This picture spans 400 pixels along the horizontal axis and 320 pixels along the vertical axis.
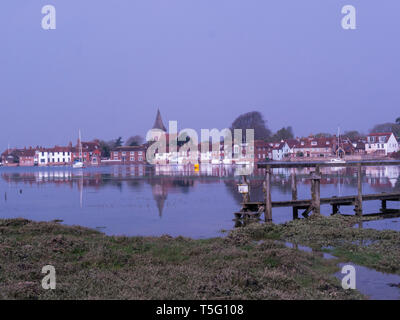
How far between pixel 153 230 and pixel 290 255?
473 inches

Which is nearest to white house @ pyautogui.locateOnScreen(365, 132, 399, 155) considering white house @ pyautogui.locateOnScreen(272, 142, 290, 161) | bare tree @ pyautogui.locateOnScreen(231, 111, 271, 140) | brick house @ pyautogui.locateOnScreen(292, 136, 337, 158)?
→ brick house @ pyautogui.locateOnScreen(292, 136, 337, 158)

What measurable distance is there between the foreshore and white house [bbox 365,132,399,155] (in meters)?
137

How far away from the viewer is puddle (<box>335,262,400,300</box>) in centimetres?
1098

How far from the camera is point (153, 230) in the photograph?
24500 millimetres

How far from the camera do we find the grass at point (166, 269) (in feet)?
33.6

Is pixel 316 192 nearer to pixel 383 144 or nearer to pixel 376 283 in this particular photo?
pixel 376 283

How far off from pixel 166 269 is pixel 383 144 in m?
148

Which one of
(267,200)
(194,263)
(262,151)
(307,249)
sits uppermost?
(262,151)

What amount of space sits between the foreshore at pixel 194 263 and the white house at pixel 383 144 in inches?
5380

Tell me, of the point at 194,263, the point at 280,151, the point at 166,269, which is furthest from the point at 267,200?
the point at 280,151

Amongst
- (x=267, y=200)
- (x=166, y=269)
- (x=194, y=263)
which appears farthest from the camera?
(x=267, y=200)

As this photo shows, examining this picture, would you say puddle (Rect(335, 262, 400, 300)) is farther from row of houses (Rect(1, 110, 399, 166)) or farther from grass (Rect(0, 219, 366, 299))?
row of houses (Rect(1, 110, 399, 166))

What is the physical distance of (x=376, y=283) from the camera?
12062 mm

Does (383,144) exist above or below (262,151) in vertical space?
above
